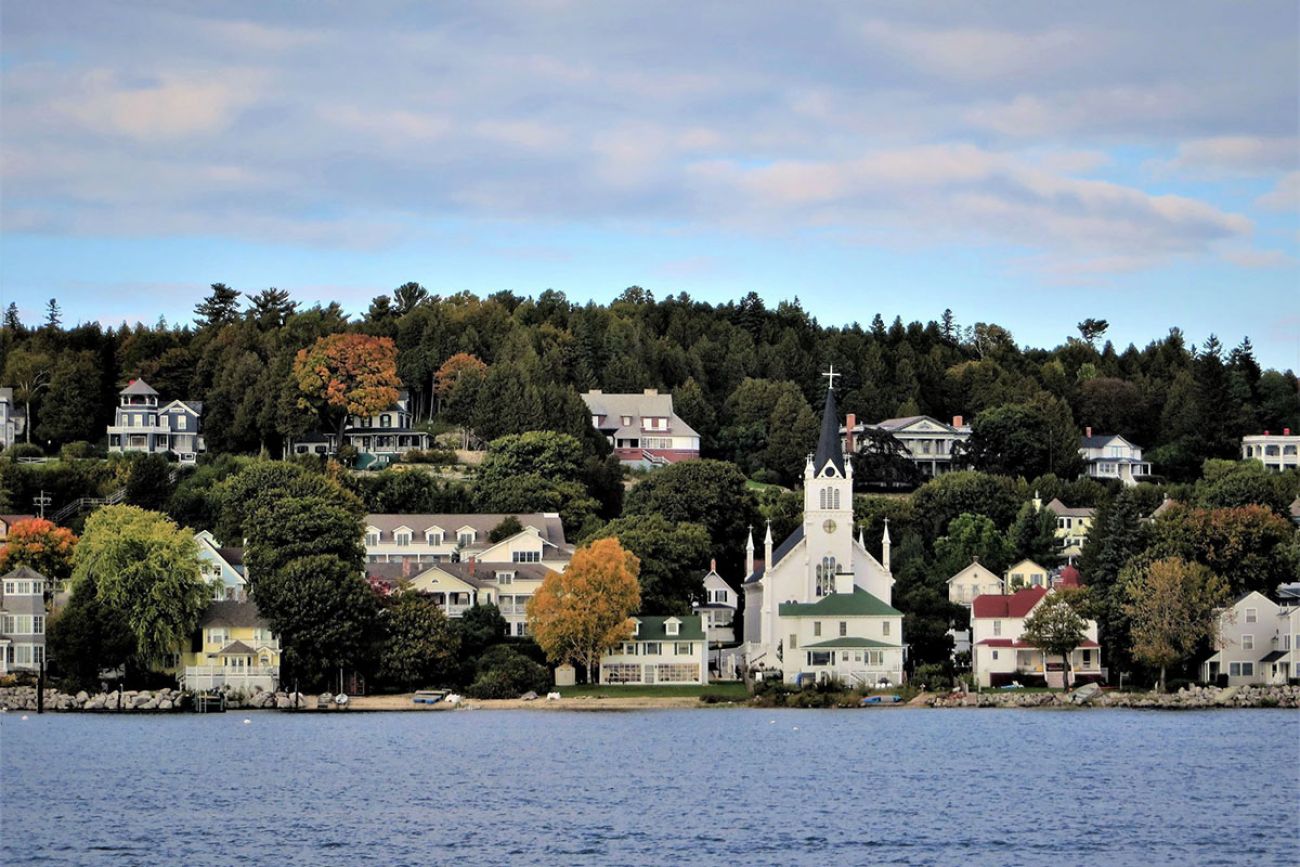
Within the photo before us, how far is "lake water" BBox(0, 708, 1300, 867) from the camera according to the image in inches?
2138

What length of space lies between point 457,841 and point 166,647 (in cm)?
3904

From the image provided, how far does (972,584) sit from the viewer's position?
110 meters

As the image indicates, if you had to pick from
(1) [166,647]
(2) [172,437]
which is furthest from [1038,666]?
(2) [172,437]

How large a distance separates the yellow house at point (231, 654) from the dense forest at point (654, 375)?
44671 millimetres

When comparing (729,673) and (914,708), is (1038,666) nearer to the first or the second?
(914,708)

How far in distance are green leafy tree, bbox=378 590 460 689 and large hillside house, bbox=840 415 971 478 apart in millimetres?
63363

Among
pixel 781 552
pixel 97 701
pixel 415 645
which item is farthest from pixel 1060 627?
pixel 97 701

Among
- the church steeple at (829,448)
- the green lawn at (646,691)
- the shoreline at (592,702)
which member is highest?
the church steeple at (829,448)

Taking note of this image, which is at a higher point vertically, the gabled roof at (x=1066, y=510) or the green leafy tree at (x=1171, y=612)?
the gabled roof at (x=1066, y=510)

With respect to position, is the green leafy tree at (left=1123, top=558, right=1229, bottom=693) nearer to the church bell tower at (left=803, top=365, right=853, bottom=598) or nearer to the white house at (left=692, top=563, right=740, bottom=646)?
the church bell tower at (left=803, top=365, right=853, bottom=598)

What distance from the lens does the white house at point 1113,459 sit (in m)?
155

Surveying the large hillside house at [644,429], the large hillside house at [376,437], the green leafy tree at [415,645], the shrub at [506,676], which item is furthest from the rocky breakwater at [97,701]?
the large hillside house at [644,429]

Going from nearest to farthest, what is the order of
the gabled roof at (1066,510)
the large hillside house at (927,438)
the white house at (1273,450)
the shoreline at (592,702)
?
1. the shoreline at (592,702)
2. the gabled roof at (1066,510)
3. the white house at (1273,450)
4. the large hillside house at (927,438)

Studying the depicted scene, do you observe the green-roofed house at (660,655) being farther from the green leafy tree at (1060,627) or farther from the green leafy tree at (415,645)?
the green leafy tree at (1060,627)
